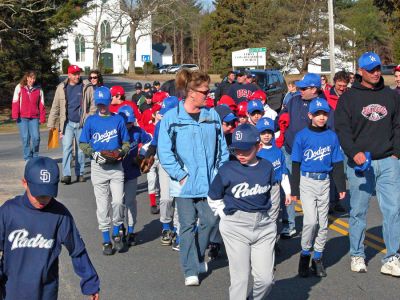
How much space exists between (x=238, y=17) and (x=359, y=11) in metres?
17.9

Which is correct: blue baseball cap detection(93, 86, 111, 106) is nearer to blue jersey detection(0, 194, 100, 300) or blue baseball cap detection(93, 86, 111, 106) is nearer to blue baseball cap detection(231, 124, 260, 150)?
blue baseball cap detection(231, 124, 260, 150)

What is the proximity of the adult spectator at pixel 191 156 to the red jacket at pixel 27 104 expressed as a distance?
8168 mm

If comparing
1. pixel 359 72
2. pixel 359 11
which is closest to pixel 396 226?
pixel 359 72

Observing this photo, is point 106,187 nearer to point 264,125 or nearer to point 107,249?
point 107,249

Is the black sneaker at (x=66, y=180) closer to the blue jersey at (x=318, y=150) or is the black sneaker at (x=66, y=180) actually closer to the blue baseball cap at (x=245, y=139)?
the blue jersey at (x=318, y=150)

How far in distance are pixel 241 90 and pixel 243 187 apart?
29.2 ft

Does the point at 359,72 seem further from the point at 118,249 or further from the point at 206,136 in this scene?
the point at 118,249

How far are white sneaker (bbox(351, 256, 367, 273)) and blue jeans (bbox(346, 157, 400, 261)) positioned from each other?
0.14ft

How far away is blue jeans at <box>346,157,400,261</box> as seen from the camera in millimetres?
7230

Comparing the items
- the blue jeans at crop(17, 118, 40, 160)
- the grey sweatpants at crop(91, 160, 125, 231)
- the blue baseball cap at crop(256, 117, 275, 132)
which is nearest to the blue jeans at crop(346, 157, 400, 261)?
the blue baseball cap at crop(256, 117, 275, 132)

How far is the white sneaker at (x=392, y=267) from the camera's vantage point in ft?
23.8

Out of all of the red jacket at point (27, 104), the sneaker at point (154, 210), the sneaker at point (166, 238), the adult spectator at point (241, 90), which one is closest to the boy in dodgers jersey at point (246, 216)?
the sneaker at point (166, 238)

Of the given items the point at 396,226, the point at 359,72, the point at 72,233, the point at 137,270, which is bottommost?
the point at 137,270

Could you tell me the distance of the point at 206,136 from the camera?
689cm
